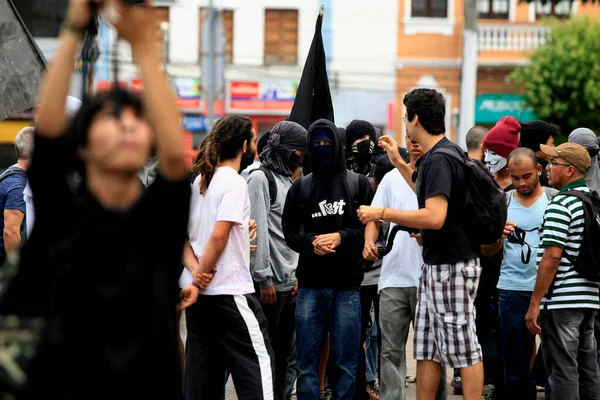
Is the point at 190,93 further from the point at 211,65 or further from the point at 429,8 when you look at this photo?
the point at 429,8

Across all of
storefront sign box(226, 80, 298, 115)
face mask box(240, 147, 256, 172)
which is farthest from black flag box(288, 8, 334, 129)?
storefront sign box(226, 80, 298, 115)

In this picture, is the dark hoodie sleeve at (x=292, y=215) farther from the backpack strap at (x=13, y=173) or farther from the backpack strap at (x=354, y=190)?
the backpack strap at (x=13, y=173)

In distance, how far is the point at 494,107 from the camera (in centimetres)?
3328

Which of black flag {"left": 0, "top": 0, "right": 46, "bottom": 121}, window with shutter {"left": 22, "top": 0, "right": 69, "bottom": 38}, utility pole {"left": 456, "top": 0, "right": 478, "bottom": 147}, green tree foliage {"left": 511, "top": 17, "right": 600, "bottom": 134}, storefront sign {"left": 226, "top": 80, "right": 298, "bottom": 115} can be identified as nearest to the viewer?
black flag {"left": 0, "top": 0, "right": 46, "bottom": 121}

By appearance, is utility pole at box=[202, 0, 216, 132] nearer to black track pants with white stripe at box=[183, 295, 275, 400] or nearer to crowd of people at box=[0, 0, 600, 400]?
crowd of people at box=[0, 0, 600, 400]

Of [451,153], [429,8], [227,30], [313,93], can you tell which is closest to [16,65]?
[451,153]

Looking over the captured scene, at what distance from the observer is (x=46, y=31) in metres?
32.8

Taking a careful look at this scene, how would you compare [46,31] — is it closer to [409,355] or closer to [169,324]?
[409,355]

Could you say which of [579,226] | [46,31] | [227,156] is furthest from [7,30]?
[46,31]

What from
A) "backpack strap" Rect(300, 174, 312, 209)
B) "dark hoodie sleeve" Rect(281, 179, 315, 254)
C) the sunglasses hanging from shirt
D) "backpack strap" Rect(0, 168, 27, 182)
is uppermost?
"backpack strap" Rect(0, 168, 27, 182)

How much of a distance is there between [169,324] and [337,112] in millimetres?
31078

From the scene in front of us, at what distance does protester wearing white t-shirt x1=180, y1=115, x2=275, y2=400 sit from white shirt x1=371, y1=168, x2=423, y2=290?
1.07 meters

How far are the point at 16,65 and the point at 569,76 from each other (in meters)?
25.2

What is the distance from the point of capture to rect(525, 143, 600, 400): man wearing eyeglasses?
21.4 ft
